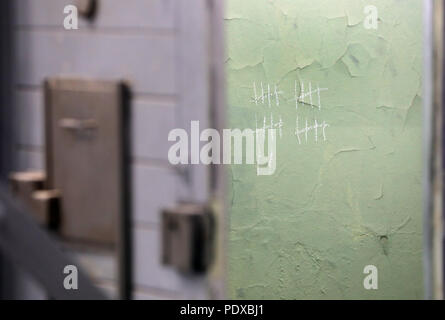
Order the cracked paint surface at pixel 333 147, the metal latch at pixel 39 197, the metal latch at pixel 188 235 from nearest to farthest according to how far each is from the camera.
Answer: the cracked paint surface at pixel 333 147, the metal latch at pixel 188 235, the metal latch at pixel 39 197

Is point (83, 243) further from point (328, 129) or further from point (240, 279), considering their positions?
point (328, 129)

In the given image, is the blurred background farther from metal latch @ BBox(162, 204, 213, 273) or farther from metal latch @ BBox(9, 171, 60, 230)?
metal latch @ BBox(9, 171, 60, 230)

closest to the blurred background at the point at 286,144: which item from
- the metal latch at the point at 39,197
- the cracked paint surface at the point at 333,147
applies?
the cracked paint surface at the point at 333,147

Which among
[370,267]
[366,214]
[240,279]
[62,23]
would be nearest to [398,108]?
[366,214]

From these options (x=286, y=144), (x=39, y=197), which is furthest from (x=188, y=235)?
(x=39, y=197)

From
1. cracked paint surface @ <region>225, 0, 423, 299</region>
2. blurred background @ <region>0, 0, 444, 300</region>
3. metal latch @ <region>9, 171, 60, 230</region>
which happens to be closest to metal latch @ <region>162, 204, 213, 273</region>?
blurred background @ <region>0, 0, 444, 300</region>

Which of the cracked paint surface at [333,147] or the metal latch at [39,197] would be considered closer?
the cracked paint surface at [333,147]

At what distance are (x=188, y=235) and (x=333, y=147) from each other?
424 mm

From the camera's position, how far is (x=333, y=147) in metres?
1.60

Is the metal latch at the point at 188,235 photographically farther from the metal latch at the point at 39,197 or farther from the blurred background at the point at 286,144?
the metal latch at the point at 39,197

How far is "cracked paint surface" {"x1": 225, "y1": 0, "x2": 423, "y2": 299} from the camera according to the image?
5.20ft

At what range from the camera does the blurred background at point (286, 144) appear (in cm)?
159

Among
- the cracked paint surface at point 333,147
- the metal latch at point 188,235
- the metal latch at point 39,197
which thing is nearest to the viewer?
the cracked paint surface at point 333,147
